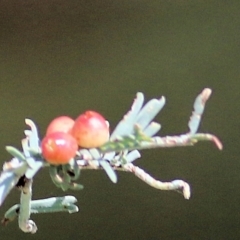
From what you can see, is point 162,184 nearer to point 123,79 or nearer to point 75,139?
point 75,139

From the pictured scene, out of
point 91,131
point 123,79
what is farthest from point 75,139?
point 123,79

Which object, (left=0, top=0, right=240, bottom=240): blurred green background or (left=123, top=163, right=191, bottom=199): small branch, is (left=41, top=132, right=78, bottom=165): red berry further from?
(left=0, top=0, right=240, bottom=240): blurred green background

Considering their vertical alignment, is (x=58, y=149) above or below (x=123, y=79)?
below

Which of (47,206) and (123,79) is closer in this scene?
(47,206)

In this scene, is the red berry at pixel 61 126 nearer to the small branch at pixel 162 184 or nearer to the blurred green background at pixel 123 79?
the small branch at pixel 162 184

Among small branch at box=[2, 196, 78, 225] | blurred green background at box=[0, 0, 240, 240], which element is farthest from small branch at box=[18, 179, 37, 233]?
blurred green background at box=[0, 0, 240, 240]

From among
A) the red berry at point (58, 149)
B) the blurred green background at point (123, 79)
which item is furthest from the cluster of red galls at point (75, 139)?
the blurred green background at point (123, 79)

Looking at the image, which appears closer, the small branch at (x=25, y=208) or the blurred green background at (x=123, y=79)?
the small branch at (x=25, y=208)
